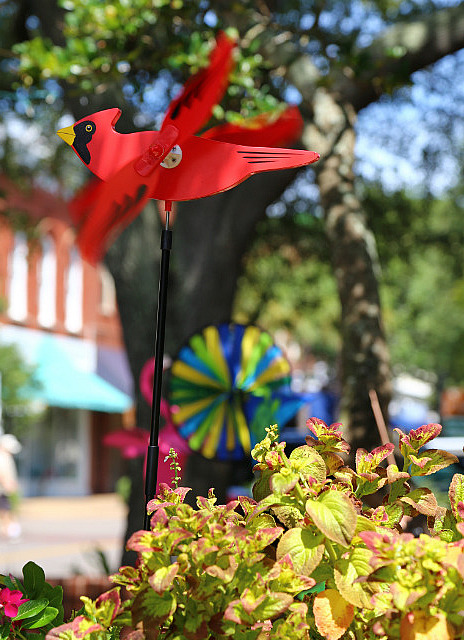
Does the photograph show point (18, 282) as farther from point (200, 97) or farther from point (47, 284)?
point (200, 97)

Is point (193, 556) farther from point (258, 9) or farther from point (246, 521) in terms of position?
point (258, 9)

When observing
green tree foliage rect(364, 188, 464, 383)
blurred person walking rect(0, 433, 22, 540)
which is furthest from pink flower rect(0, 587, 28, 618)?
blurred person walking rect(0, 433, 22, 540)

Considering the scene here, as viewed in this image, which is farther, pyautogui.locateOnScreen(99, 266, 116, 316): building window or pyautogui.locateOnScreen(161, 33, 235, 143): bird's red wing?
pyautogui.locateOnScreen(99, 266, 116, 316): building window

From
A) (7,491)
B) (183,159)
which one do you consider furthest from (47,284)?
(183,159)

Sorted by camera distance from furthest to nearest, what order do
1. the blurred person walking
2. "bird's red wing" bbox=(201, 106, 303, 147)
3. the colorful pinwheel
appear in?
the blurred person walking → the colorful pinwheel → "bird's red wing" bbox=(201, 106, 303, 147)

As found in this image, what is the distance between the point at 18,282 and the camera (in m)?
20.8

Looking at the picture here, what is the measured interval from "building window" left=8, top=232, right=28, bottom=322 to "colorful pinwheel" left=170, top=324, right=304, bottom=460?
1651 cm

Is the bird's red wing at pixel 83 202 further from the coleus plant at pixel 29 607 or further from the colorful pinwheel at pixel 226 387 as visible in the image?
the colorful pinwheel at pixel 226 387

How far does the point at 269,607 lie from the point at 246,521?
0.19m

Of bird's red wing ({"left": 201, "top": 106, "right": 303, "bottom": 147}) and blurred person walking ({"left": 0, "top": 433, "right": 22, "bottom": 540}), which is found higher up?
bird's red wing ({"left": 201, "top": 106, "right": 303, "bottom": 147})

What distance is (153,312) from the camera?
21.3ft

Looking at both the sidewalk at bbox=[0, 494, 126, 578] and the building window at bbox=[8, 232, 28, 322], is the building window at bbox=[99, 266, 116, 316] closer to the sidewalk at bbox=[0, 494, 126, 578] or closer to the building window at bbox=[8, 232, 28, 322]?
the building window at bbox=[8, 232, 28, 322]

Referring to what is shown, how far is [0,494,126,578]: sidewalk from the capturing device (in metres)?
10.6

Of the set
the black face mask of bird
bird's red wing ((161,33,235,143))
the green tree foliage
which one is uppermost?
the green tree foliage
